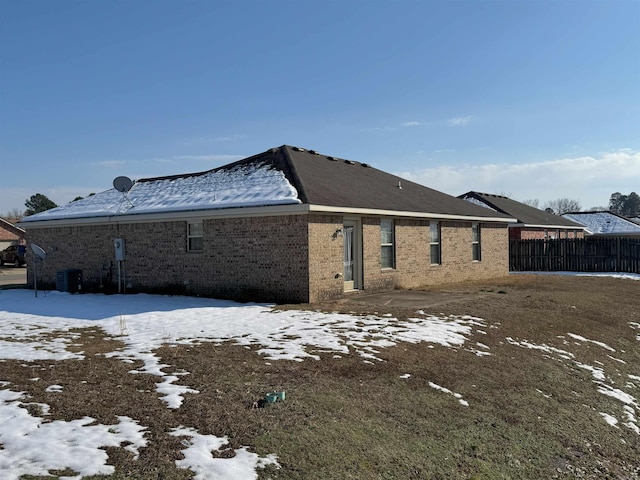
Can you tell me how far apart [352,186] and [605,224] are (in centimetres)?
3628

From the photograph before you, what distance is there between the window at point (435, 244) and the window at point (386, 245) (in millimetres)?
2710

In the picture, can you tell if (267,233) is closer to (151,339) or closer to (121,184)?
(151,339)

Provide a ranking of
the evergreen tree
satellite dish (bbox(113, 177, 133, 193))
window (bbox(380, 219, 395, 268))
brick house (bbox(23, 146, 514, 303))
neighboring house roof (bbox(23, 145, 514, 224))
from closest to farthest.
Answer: brick house (bbox(23, 146, 514, 303)), neighboring house roof (bbox(23, 145, 514, 224)), window (bbox(380, 219, 395, 268)), satellite dish (bbox(113, 177, 133, 193)), the evergreen tree

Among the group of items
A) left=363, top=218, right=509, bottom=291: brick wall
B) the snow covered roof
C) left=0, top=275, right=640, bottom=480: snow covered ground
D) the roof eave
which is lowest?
left=0, top=275, right=640, bottom=480: snow covered ground

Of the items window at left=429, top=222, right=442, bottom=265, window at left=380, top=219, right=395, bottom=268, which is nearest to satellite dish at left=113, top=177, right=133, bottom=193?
window at left=380, top=219, right=395, bottom=268

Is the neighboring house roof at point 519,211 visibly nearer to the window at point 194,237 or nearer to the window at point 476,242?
the window at point 476,242

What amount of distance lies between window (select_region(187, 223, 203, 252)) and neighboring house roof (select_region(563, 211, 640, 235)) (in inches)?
1351

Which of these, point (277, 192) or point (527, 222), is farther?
point (527, 222)

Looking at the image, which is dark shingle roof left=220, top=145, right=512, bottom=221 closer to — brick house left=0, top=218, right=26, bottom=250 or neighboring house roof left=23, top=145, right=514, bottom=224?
neighboring house roof left=23, top=145, right=514, bottom=224

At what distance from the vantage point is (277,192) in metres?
14.9

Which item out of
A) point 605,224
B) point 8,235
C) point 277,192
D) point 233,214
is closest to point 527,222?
point 605,224

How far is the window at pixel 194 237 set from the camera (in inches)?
632

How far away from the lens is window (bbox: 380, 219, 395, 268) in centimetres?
1731

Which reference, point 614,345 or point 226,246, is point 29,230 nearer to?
point 226,246
